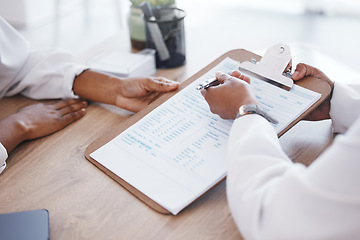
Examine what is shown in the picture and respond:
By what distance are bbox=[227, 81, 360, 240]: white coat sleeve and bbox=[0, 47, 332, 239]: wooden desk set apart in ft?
0.32

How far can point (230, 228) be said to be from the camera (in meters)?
0.71

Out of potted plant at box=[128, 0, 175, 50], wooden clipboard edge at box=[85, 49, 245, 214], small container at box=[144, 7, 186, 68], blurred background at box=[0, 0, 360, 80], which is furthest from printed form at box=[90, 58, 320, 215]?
blurred background at box=[0, 0, 360, 80]

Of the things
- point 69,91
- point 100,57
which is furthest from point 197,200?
point 100,57

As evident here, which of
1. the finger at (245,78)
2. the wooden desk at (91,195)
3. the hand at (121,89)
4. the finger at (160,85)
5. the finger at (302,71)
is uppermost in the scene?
the finger at (245,78)

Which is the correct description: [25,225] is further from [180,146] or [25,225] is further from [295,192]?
[295,192]

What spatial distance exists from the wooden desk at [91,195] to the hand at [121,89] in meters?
0.09

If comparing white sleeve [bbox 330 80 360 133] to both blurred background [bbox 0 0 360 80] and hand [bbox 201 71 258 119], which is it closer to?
hand [bbox 201 71 258 119]

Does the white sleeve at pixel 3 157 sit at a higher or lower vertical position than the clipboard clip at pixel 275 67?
lower

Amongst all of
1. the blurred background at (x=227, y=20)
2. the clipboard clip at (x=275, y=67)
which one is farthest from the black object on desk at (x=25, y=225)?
the blurred background at (x=227, y=20)

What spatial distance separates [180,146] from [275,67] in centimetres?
31

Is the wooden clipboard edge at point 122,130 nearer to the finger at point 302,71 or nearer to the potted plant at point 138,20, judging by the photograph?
the finger at point 302,71

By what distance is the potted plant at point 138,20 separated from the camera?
1292 mm

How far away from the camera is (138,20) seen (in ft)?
4.22

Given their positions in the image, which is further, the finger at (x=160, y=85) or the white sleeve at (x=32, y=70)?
the white sleeve at (x=32, y=70)
